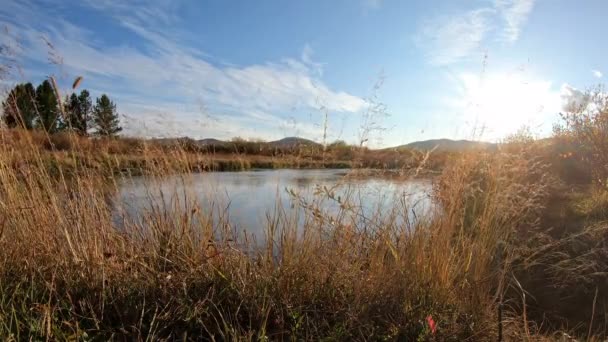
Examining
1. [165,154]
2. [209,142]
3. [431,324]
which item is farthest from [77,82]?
[431,324]

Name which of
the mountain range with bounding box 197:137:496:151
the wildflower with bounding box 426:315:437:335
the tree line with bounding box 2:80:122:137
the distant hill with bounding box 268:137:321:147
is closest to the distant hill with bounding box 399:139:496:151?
the mountain range with bounding box 197:137:496:151

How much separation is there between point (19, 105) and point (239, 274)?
8.34 feet

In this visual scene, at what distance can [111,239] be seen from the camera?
104 inches

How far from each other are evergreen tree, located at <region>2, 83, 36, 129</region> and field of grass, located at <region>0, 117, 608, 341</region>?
14 centimetres

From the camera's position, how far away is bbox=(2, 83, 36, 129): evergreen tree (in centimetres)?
291

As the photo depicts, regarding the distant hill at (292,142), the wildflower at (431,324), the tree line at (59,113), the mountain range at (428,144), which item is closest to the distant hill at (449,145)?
the mountain range at (428,144)

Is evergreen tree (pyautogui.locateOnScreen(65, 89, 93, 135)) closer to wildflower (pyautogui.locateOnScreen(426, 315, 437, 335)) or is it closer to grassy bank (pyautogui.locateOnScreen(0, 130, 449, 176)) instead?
grassy bank (pyautogui.locateOnScreen(0, 130, 449, 176))

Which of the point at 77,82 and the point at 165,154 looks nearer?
the point at 77,82

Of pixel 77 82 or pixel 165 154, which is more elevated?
pixel 77 82

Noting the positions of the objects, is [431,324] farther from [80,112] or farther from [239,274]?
[80,112]

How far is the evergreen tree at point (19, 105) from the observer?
291 cm

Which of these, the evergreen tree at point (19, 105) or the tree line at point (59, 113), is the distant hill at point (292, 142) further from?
the evergreen tree at point (19, 105)

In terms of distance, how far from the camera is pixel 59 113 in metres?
2.80

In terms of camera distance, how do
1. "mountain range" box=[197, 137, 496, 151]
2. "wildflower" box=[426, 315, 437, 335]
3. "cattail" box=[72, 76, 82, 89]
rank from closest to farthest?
1. "wildflower" box=[426, 315, 437, 335]
2. "cattail" box=[72, 76, 82, 89]
3. "mountain range" box=[197, 137, 496, 151]
